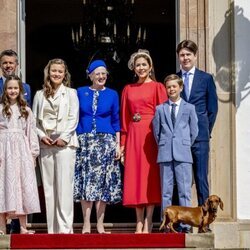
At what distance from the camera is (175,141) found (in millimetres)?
10695

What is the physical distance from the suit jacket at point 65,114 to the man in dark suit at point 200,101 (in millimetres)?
1077

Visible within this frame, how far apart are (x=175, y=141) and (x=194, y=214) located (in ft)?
2.45

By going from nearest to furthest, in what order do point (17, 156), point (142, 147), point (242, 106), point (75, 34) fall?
point (17, 156) < point (142, 147) < point (242, 106) < point (75, 34)

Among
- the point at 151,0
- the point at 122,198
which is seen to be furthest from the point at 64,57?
the point at 122,198

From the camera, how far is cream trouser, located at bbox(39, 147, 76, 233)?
35.5ft

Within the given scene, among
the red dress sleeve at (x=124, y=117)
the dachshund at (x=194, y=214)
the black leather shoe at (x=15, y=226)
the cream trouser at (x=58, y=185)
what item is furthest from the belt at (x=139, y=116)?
the black leather shoe at (x=15, y=226)

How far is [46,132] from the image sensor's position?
1086 centimetres

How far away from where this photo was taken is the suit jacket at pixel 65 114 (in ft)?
35.5

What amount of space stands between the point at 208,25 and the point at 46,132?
2.22m

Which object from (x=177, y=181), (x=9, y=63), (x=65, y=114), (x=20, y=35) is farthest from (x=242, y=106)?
(x=9, y=63)

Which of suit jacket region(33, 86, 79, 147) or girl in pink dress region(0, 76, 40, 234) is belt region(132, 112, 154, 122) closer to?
suit jacket region(33, 86, 79, 147)

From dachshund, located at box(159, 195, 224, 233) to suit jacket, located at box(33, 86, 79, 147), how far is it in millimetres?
1200

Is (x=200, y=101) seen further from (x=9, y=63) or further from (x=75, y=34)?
(x=75, y=34)

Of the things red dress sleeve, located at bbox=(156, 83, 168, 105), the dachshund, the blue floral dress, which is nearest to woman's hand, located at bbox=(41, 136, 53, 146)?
the blue floral dress
